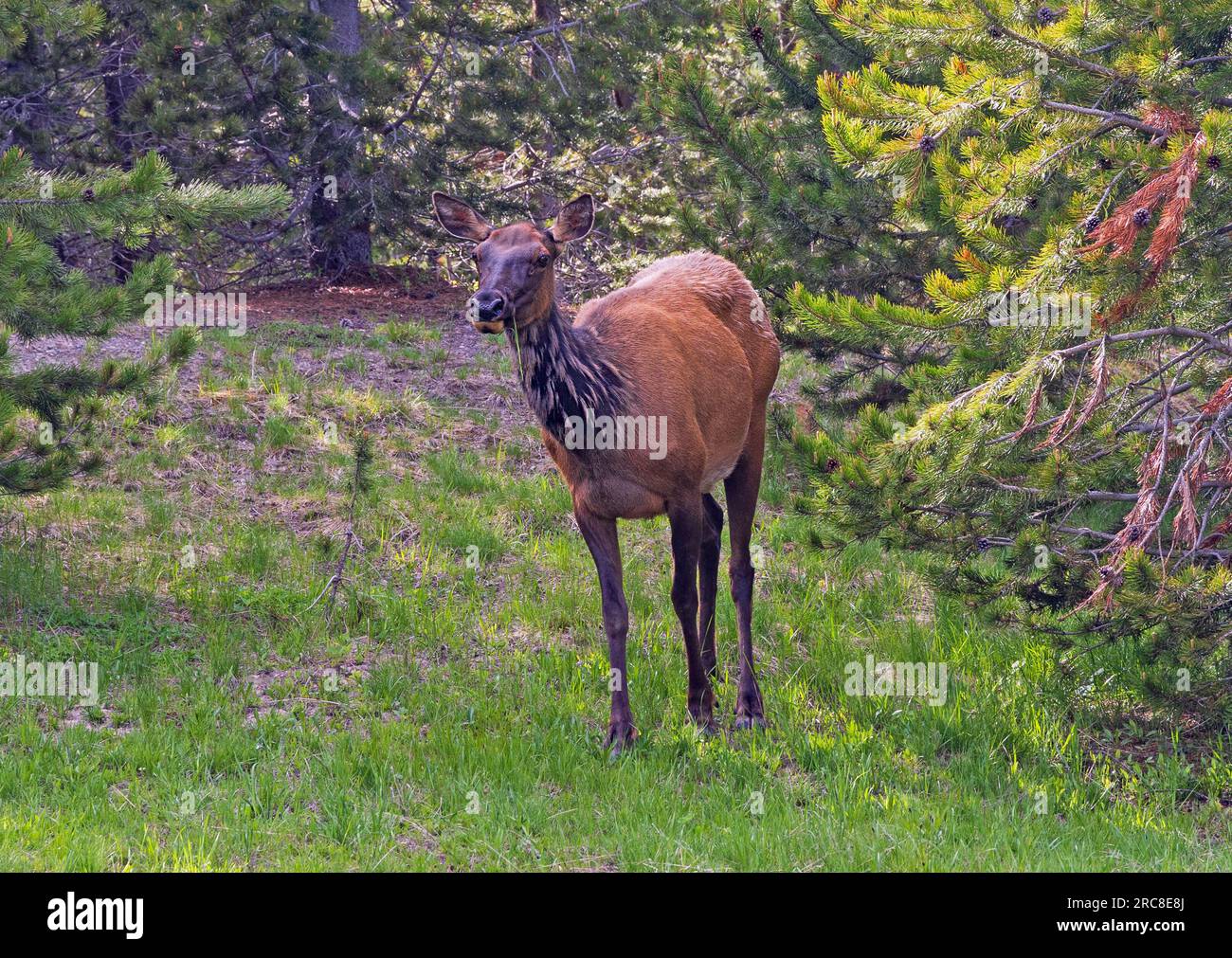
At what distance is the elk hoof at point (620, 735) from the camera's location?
6.72 metres

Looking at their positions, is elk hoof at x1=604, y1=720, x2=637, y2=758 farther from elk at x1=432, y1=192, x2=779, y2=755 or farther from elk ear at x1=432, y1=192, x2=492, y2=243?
elk ear at x1=432, y1=192, x2=492, y2=243

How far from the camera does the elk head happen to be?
611 cm

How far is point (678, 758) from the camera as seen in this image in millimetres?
6695

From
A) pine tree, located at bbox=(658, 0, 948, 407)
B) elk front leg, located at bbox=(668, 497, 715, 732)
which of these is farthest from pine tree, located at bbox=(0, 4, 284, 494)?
pine tree, located at bbox=(658, 0, 948, 407)

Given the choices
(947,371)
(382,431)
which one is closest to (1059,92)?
(947,371)

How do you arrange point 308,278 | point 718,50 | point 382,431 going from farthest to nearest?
1. point 308,278
2. point 718,50
3. point 382,431

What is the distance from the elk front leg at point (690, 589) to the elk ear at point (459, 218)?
1.79 m

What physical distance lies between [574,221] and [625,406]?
994mm

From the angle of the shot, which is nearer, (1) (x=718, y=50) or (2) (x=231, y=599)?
(2) (x=231, y=599)

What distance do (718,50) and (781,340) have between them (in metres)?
5.13
